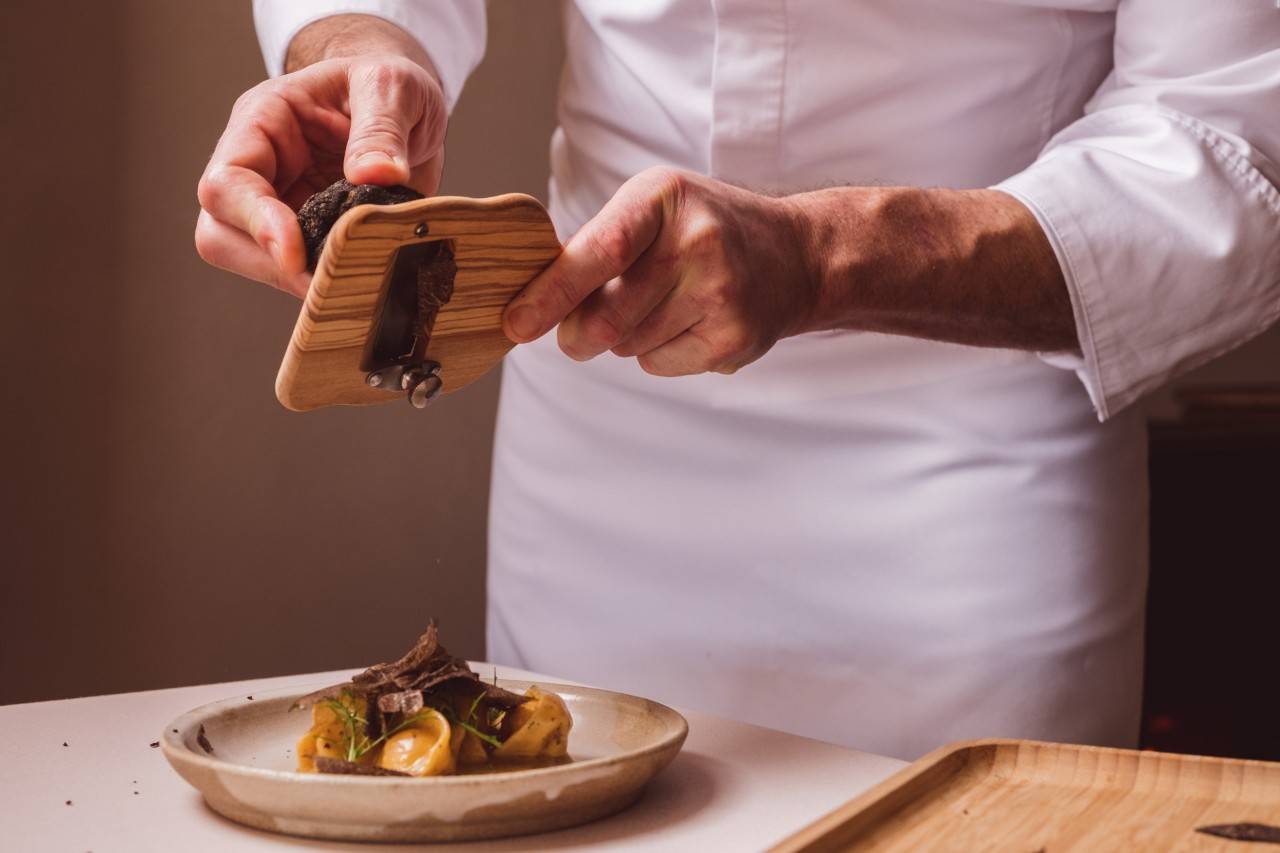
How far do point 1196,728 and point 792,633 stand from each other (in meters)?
1.87

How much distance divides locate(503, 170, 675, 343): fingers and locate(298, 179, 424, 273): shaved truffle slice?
12 cm

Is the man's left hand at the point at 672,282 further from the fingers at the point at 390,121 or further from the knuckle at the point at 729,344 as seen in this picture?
the fingers at the point at 390,121

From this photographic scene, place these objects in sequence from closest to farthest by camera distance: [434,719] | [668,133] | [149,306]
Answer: [434,719] < [668,133] < [149,306]

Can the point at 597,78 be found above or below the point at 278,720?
above

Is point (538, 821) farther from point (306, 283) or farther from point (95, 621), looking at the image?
point (95, 621)

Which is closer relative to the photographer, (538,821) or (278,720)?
(538,821)

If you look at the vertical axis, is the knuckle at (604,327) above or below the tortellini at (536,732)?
above

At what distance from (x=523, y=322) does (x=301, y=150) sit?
386 millimetres

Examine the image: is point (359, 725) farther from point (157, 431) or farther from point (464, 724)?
point (157, 431)

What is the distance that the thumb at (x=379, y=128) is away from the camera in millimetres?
1126

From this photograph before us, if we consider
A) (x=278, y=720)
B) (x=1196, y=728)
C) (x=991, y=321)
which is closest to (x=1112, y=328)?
(x=991, y=321)

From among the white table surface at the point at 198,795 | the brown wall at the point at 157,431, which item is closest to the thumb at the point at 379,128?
the white table surface at the point at 198,795

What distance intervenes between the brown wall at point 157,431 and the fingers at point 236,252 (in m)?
1.31

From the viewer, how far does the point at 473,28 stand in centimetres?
182
